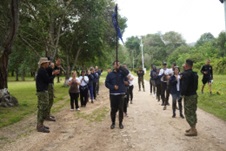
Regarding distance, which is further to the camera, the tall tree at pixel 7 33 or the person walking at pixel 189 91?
the tall tree at pixel 7 33

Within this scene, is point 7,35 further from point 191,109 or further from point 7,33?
point 191,109

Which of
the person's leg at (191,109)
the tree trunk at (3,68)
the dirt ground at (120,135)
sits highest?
the tree trunk at (3,68)

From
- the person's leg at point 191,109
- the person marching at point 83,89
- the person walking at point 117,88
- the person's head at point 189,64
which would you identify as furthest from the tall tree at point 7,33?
the person's leg at point 191,109

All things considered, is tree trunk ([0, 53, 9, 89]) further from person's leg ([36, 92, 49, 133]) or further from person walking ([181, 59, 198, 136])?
person walking ([181, 59, 198, 136])

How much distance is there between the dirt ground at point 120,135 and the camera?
7516 millimetres

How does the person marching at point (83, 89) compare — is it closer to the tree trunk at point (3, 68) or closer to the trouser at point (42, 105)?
the tree trunk at point (3, 68)

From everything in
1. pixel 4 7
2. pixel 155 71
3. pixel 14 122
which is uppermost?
pixel 4 7

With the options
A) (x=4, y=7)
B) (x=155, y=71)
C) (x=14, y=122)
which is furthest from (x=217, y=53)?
(x=14, y=122)

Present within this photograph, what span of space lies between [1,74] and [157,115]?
870cm

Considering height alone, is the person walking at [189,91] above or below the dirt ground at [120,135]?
above

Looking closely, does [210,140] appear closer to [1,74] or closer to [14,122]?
[14,122]

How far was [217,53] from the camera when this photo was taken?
200 feet

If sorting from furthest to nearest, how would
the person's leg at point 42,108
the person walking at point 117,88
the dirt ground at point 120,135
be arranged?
the person walking at point 117,88 < the person's leg at point 42,108 < the dirt ground at point 120,135

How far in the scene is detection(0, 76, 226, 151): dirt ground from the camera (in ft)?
24.7
